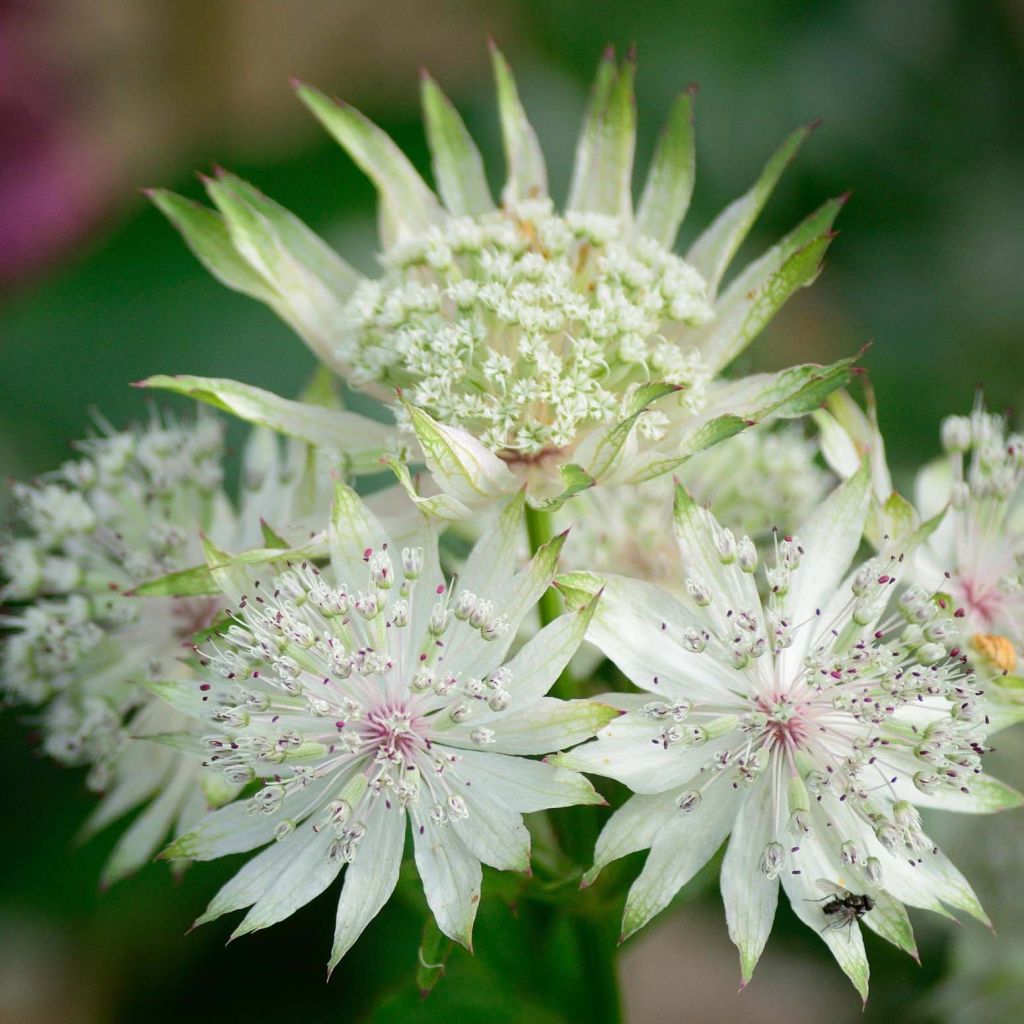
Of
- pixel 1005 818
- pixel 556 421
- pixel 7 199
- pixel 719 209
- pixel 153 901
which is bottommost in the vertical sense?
pixel 1005 818

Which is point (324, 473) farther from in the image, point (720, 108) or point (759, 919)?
point (720, 108)

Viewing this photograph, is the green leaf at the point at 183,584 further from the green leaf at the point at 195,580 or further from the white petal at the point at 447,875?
the white petal at the point at 447,875

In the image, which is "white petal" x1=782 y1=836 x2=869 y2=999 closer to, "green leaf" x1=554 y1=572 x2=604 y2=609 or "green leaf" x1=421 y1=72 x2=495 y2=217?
"green leaf" x1=554 y1=572 x2=604 y2=609

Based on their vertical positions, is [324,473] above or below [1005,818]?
above

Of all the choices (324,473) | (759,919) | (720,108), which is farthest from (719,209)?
(759,919)

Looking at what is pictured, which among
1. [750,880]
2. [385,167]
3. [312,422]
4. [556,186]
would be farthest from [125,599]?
[556,186]

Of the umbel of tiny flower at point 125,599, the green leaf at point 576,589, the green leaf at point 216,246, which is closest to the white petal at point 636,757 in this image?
the green leaf at point 576,589
